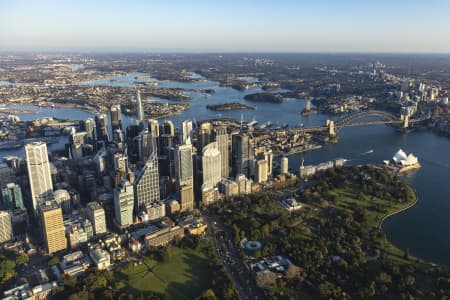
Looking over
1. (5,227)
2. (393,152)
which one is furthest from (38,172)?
(393,152)

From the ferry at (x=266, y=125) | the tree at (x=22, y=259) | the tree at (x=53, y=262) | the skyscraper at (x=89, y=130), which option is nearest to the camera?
the tree at (x=53, y=262)

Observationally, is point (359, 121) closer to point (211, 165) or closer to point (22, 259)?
point (211, 165)

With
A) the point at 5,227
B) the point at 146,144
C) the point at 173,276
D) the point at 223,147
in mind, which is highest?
the point at 223,147

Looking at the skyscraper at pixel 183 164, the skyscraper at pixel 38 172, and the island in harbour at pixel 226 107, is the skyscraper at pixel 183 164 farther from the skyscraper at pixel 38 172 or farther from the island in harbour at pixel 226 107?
the island in harbour at pixel 226 107

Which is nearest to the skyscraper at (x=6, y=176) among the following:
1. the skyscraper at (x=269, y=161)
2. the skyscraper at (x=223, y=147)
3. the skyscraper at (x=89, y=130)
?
the skyscraper at (x=89, y=130)

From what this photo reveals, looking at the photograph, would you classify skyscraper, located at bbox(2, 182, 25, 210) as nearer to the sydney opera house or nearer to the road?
the road

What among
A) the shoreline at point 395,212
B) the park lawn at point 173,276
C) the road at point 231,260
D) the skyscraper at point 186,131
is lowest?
the park lawn at point 173,276

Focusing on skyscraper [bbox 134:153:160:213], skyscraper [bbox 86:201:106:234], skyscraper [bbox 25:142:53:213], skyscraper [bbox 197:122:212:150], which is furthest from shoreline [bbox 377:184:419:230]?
skyscraper [bbox 25:142:53:213]
